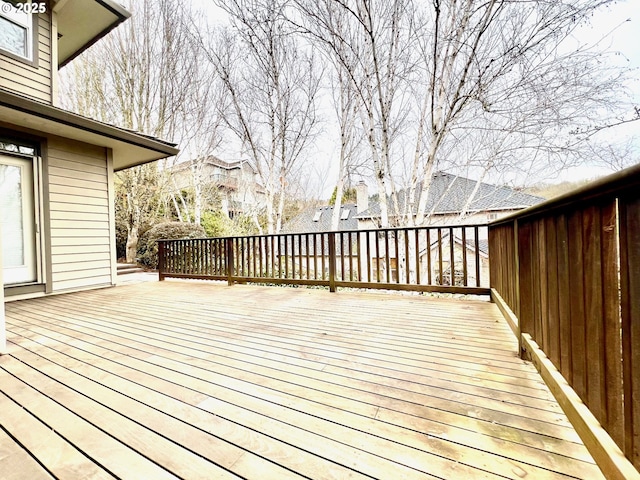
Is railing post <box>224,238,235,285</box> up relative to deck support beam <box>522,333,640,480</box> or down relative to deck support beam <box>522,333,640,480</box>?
up

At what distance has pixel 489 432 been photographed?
1152mm

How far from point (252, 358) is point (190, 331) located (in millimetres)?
899

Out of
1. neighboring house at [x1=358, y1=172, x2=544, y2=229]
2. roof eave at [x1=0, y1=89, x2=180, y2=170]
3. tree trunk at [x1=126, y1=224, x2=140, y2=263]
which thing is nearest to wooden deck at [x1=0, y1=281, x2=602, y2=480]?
roof eave at [x1=0, y1=89, x2=180, y2=170]

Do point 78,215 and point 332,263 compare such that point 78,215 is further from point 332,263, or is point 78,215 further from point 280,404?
point 280,404

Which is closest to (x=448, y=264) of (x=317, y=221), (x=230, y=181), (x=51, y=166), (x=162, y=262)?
(x=162, y=262)

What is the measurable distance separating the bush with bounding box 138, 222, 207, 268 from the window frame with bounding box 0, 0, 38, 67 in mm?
4565

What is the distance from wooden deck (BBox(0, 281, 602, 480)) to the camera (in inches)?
39.9

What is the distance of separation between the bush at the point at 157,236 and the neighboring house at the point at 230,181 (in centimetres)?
193

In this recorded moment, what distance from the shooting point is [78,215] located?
4.68 metres

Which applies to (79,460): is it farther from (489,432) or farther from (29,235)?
A: (29,235)

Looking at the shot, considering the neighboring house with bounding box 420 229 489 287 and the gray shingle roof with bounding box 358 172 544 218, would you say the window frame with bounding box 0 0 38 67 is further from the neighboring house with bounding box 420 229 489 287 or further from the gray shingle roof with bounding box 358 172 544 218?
the gray shingle roof with bounding box 358 172 544 218

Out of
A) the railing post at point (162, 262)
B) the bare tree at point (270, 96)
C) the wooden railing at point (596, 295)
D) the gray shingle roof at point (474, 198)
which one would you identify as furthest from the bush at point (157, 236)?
the wooden railing at point (596, 295)

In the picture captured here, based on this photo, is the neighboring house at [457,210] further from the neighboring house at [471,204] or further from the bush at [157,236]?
the bush at [157,236]

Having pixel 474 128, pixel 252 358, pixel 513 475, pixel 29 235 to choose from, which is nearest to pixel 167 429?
pixel 252 358
